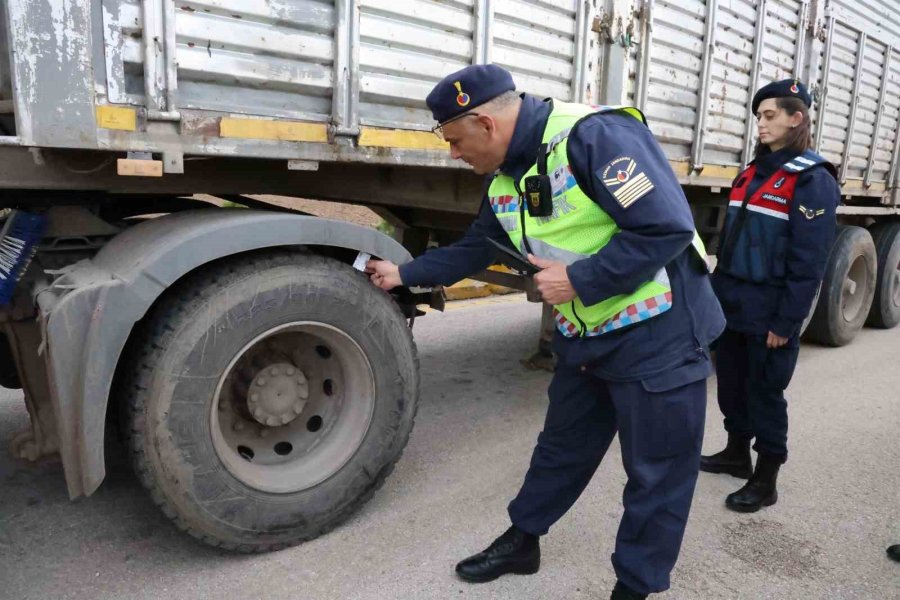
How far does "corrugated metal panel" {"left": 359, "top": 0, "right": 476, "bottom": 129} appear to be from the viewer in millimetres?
2496

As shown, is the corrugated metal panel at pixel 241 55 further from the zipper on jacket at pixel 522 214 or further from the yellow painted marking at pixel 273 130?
the zipper on jacket at pixel 522 214

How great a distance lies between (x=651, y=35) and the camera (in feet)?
12.1

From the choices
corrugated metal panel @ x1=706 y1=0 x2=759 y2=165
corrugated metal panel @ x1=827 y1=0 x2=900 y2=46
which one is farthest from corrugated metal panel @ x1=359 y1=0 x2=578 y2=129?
corrugated metal panel @ x1=827 y1=0 x2=900 y2=46

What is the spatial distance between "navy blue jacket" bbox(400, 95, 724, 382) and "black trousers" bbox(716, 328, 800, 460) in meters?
1.03

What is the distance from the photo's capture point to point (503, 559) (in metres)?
2.39

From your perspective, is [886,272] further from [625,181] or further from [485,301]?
[625,181]

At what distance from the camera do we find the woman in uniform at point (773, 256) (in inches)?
109

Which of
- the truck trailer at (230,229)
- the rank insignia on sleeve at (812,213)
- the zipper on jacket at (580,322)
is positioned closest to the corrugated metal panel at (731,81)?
the truck trailer at (230,229)

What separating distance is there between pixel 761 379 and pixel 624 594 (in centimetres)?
130

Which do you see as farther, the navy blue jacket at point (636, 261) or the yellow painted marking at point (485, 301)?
the yellow painted marking at point (485, 301)

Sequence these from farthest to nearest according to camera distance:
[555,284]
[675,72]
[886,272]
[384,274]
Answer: [886,272] → [675,72] → [384,274] → [555,284]

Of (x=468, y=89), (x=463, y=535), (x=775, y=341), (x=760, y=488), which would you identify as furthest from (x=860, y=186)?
(x=468, y=89)

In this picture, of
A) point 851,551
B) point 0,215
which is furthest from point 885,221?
point 0,215

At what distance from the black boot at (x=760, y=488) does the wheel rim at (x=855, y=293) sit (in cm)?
352
